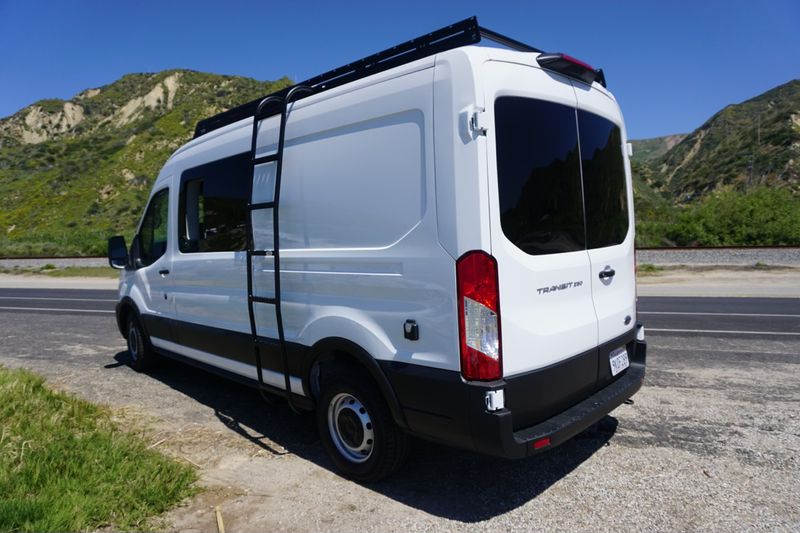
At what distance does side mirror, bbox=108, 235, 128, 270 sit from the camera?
6.87 meters

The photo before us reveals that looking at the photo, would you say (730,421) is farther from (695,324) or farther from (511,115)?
(695,324)

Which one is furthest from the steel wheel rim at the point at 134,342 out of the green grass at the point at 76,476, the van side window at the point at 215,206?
the green grass at the point at 76,476

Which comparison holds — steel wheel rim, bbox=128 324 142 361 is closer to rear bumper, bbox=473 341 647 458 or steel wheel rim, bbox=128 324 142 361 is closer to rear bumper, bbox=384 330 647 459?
rear bumper, bbox=384 330 647 459

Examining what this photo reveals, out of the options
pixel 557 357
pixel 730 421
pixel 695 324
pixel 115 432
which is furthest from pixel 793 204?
pixel 115 432

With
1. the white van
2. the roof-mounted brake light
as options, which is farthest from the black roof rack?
the roof-mounted brake light

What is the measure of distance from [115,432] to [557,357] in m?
3.52

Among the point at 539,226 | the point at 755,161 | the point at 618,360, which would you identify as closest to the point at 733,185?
the point at 755,161

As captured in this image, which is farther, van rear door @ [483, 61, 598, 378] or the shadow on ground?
the shadow on ground

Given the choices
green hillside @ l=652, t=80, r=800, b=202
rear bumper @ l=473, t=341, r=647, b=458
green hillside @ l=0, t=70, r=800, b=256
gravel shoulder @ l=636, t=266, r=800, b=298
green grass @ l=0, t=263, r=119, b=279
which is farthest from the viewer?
green hillside @ l=652, t=80, r=800, b=202

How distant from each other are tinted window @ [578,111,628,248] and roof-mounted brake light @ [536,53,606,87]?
260mm

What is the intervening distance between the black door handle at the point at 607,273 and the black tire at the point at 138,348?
5.25 metres

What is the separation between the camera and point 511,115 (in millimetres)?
3219

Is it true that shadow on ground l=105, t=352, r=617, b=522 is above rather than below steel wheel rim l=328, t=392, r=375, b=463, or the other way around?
below

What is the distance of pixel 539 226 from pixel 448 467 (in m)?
1.86
